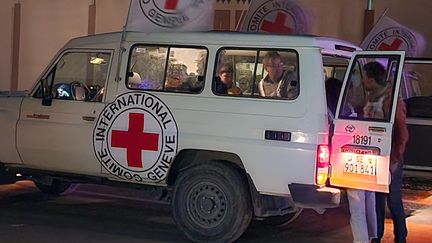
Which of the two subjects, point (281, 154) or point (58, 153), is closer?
point (281, 154)

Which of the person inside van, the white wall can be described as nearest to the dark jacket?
the person inside van

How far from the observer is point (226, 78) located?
7508 mm

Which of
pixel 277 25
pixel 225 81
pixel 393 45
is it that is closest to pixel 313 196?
pixel 225 81

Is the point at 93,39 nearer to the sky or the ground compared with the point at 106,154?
nearer to the sky

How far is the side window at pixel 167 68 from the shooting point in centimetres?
764

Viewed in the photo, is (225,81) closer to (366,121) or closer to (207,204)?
(207,204)

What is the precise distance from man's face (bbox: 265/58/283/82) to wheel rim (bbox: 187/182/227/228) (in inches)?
50.8

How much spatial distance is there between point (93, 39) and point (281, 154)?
8.91ft

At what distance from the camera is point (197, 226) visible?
7629 millimetres

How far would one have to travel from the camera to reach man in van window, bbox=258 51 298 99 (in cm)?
717

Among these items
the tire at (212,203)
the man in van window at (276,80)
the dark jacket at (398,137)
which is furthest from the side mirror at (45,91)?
the dark jacket at (398,137)

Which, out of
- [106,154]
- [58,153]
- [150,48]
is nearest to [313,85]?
[150,48]

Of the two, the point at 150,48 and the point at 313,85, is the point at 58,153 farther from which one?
the point at 313,85

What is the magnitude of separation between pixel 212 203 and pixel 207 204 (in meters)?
0.06
